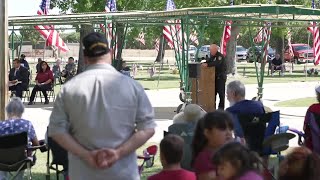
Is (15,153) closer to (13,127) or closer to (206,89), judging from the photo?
(13,127)

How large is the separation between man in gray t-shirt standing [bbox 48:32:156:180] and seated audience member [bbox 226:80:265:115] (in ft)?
12.0

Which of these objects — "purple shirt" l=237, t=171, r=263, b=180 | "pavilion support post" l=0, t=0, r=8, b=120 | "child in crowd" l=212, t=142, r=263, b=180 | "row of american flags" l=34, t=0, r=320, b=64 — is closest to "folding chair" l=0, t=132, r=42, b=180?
"pavilion support post" l=0, t=0, r=8, b=120

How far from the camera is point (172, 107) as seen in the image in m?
21.1

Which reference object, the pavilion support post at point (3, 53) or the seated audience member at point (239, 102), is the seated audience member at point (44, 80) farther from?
the seated audience member at point (239, 102)

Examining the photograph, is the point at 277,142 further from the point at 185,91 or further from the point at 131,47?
the point at 131,47

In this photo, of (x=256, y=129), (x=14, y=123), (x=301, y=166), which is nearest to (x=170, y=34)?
(x=256, y=129)

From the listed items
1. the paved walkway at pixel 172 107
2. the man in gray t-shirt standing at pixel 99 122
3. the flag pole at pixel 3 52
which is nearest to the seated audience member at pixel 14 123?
the flag pole at pixel 3 52

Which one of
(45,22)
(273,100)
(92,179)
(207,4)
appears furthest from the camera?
(207,4)

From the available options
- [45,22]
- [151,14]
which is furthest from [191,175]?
[45,22]

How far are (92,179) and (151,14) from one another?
13.5m

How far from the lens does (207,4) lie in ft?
120

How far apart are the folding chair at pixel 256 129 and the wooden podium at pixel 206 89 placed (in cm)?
882

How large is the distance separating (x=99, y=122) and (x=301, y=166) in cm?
130

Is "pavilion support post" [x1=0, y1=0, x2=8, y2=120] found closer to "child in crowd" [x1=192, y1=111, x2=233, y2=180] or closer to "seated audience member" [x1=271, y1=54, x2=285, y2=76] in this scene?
"child in crowd" [x1=192, y1=111, x2=233, y2=180]
